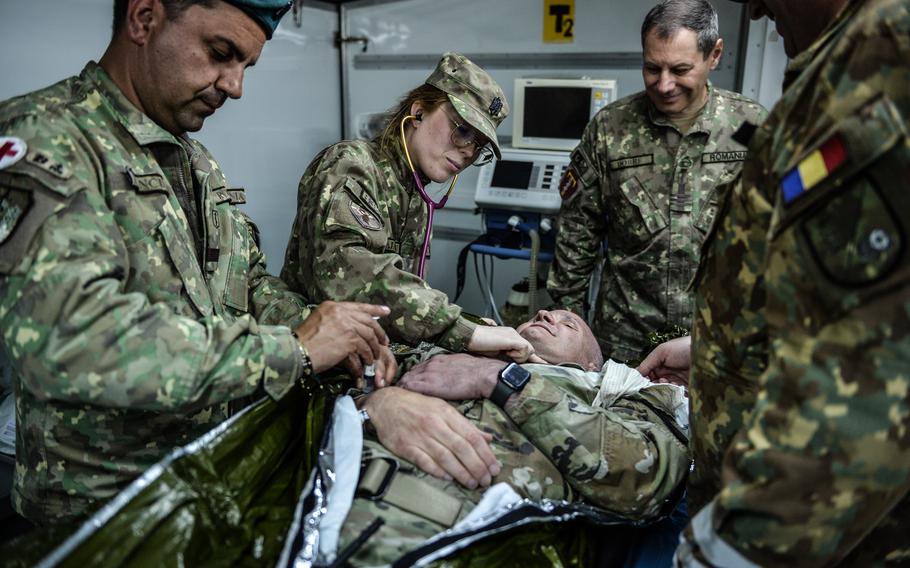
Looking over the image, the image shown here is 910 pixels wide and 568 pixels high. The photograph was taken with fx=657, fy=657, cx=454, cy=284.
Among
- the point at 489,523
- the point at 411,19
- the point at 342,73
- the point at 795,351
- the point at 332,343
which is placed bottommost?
the point at 489,523

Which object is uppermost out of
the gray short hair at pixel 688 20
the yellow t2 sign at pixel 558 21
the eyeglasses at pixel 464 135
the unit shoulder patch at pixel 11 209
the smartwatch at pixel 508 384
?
the yellow t2 sign at pixel 558 21

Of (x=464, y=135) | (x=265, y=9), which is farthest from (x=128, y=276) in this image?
(x=464, y=135)

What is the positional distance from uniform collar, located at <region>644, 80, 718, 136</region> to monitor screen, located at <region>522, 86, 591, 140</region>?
3.25 ft

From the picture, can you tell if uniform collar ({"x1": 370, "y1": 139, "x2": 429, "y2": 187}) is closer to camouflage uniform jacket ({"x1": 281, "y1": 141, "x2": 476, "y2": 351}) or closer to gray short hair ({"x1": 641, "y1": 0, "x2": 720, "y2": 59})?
camouflage uniform jacket ({"x1": 281, "y1": 141, "x2": 476, "y2": 351})

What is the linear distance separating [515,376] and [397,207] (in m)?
0.82

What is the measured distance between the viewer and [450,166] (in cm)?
218

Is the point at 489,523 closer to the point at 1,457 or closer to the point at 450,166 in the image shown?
the point at 450,166

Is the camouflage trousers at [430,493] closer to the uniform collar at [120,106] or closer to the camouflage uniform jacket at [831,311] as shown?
the camouflage uniform jacket at [831,311]

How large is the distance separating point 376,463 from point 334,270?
68 centimetres

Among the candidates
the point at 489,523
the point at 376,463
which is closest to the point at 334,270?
the point at 376,463

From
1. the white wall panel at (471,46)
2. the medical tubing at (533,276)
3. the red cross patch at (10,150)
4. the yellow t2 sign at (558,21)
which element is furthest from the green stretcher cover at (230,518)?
the yellow t2 sign at (558,21)

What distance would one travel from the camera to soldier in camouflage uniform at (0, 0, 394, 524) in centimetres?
108

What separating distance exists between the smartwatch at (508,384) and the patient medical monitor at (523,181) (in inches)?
81.0

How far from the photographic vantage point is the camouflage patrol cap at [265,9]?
1.31 meters
